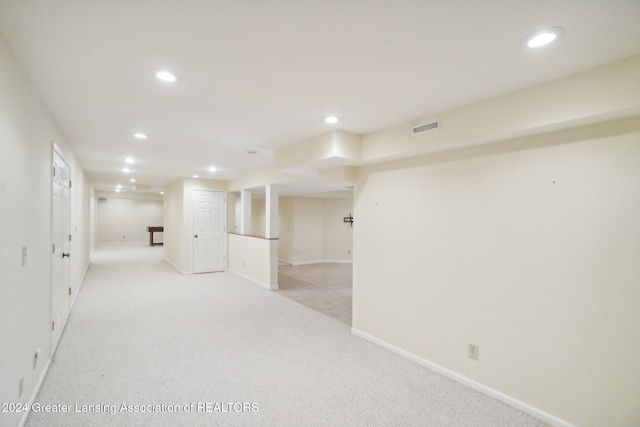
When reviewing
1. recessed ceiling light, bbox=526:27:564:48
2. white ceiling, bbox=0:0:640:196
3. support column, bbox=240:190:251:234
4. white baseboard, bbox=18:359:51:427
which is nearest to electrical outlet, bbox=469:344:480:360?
white ceiling, bbox=0:0:640:196

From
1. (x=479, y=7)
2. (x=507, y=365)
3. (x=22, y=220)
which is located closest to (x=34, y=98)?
(x=22, y=220)

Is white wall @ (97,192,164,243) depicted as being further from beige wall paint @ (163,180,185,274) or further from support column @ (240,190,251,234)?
support column @ (240,190,251,234)

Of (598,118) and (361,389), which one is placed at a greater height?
(598,118)

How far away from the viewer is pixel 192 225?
6.73 meters

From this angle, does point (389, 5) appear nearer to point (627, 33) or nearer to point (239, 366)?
point (627, 33)

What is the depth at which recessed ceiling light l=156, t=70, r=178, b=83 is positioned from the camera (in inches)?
70.7

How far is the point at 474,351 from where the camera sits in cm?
241

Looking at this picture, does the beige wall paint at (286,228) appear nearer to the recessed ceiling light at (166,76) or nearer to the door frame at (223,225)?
the door frame at (223,225)

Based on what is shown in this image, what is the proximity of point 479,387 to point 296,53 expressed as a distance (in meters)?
2.81

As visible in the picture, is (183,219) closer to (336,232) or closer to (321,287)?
(321,287)

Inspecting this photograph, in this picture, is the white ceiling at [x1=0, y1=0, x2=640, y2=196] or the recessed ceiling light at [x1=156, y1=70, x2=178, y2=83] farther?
the recessed ceiling light at [x1=156, y1=70, x2=178, y2=83]

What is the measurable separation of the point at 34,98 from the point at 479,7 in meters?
2.90

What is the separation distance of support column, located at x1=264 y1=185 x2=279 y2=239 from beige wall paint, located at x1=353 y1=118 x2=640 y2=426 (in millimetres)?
3126

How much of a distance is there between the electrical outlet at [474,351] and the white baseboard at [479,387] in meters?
0.20
